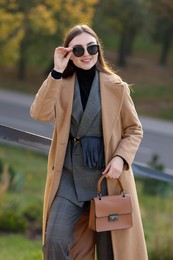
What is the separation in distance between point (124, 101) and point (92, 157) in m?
0.34

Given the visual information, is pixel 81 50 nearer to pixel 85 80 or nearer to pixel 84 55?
pixel 84 55

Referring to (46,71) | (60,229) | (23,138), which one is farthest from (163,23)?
(60,229)

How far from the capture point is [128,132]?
3350 mm

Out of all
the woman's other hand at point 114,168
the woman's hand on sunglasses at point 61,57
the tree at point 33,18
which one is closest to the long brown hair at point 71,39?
the woman's hand on sunglasses at point 61,57

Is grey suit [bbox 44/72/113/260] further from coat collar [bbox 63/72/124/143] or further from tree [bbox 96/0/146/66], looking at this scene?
tree [bbox 96/0/146/66]

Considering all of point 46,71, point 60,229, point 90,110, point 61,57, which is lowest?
point 46,71

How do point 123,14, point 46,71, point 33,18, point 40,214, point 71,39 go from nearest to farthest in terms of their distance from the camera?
point 71,39 → point 40,214 → point 33,18 → point 123,14 → point 46,71

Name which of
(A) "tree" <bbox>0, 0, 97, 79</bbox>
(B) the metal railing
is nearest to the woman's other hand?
(B) the metal railing

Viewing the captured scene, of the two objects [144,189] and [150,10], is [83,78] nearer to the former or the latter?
[144,189]

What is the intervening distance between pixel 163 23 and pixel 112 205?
3275 cm

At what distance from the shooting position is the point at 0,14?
20.2 meters

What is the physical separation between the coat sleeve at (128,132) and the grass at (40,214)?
6.11 ft

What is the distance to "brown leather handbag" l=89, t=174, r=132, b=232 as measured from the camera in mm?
3219

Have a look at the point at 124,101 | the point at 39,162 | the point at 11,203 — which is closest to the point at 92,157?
the point at 124,101
